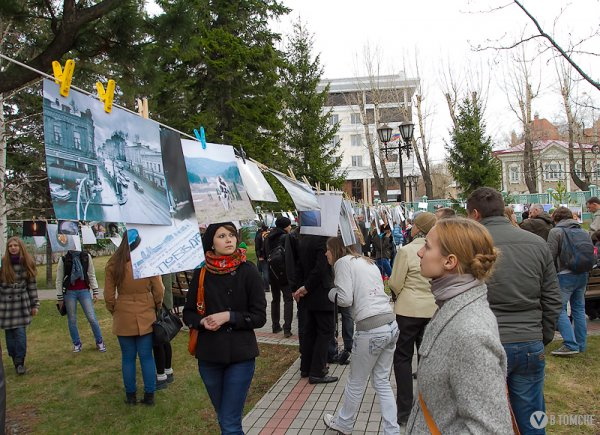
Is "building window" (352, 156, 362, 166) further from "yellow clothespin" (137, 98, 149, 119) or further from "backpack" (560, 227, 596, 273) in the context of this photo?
"yellow clothespin" (137, 98, 149, 119)

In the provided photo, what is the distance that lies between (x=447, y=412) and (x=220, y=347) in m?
1.91

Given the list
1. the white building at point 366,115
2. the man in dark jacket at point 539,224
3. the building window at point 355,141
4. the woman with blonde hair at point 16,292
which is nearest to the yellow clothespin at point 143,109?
the woman with blonde hair at point 16,292

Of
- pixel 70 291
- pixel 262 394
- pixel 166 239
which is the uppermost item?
pixel 166 239

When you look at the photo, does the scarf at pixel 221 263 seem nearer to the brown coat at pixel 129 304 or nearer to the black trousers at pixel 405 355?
→ the black trousers at pixel 405 355

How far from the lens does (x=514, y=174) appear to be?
61.6m

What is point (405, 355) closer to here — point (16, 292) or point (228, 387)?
point (228, 387)

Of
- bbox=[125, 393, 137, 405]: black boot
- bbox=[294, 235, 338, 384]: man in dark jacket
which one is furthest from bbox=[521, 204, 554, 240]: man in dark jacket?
bbox=[125, 393, 137, 405]: black boot

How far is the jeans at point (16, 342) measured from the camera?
21.9 ft

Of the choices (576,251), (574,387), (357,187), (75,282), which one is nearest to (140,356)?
(75,282)

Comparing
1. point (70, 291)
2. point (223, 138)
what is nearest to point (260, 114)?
point (223, 138)

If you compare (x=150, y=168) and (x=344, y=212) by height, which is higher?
(x=150, y=168)

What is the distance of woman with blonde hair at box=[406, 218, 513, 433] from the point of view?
177 cm

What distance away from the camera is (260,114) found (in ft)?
66.1

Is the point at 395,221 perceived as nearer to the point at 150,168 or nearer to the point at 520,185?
the point at 150,168
